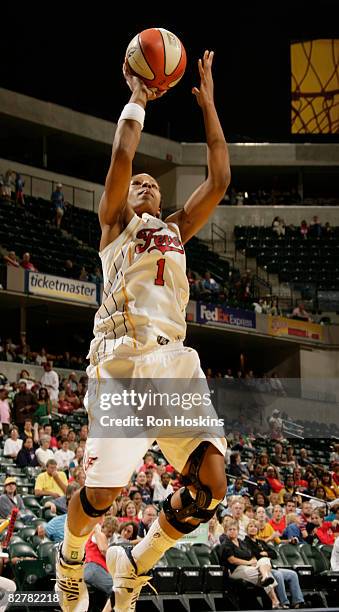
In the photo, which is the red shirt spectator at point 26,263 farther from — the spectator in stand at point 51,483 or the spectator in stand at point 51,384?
the spectator in stand at point 51,483

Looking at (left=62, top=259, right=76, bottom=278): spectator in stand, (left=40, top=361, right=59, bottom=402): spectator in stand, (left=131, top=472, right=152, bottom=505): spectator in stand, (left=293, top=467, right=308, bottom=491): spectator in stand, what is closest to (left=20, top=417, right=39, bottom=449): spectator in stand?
(left=131, top=472, right=152, bottom=505): spectator in stand

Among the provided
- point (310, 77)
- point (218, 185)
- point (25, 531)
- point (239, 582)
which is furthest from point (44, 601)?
point (310, 77)

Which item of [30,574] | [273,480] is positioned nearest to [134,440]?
[30,574]

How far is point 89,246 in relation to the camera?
24750 mm

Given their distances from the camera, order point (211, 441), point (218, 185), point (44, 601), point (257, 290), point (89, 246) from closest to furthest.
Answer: point (211, 441), point (218, 185), point (44, 601), point (89, 246), point (257, 290)

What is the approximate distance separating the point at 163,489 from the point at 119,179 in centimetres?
803

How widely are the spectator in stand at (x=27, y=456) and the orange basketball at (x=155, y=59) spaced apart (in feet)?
26.0

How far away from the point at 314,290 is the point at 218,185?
22.7 meters

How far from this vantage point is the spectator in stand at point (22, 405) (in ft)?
47.7

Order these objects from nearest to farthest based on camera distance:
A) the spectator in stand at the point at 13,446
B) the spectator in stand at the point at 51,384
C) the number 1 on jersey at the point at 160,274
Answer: the number 1 on jersey at the point at 160,274
the spectator in stand at the point at 13,446
the spectator in stand at the point at 51,384

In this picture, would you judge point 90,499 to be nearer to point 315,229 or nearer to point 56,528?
point 56,528

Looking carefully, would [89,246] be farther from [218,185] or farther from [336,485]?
[218,185]

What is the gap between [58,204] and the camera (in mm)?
24891

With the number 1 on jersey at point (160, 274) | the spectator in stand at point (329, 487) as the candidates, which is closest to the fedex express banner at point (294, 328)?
the spectator in stand at point (329, 487)
